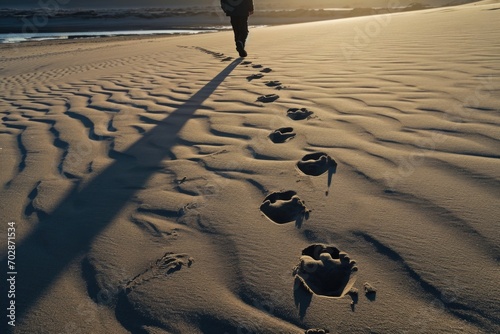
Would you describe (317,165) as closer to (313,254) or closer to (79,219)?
(313,254)

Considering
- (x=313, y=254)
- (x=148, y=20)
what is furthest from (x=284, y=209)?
(x=148, y=20)

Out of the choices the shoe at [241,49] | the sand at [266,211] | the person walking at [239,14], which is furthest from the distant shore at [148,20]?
the sand at [266,211]

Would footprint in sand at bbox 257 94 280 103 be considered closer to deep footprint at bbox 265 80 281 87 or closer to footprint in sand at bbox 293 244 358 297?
deep footprint at bbox 265 80 281 87

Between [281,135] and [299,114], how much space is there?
45cm

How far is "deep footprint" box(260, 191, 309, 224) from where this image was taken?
1648 mm

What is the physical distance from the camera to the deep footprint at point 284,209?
1.65 m

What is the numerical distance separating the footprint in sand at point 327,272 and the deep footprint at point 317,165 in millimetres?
653

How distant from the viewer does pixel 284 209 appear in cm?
169

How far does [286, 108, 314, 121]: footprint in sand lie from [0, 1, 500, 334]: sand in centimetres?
4

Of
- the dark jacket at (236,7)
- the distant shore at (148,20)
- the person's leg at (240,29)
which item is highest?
the dark jacket at (236,7)

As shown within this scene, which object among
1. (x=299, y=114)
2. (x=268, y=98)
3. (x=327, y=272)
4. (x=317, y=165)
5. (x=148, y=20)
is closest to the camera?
(x=327, y=272)

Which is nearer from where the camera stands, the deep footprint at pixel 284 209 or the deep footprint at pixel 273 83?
the deep footprint at pixel 284 209

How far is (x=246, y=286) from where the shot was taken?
1292 mm

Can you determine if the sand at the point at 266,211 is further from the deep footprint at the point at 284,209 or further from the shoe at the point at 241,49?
the shoe at the point at 241,49
